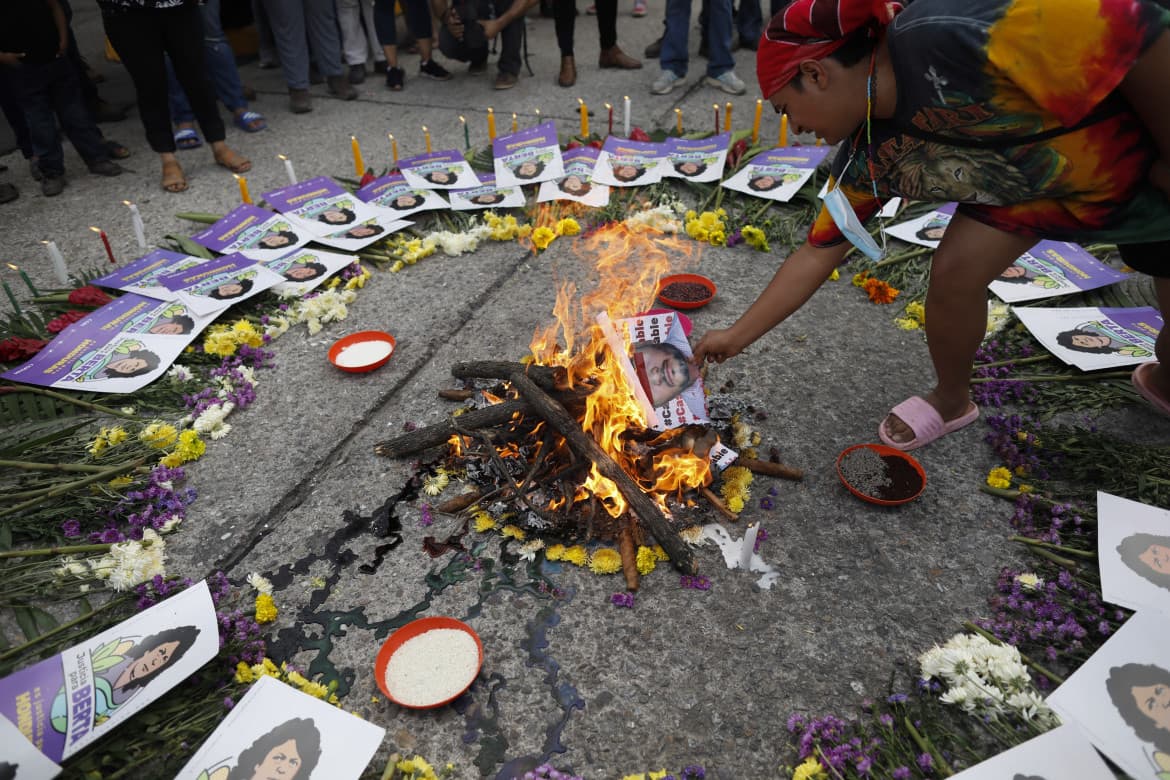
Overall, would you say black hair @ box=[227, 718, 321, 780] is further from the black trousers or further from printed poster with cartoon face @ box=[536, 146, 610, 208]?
the black trousers

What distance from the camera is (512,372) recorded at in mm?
2637

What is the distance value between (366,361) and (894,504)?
84.4 inches

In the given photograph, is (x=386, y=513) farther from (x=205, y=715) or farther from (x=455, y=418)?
(x=205, y=715)

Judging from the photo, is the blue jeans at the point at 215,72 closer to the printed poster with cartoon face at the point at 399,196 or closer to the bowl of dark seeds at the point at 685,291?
the printed poster with cartoon face at the point at 399,196

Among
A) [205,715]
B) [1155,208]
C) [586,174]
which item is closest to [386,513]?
[205,715]

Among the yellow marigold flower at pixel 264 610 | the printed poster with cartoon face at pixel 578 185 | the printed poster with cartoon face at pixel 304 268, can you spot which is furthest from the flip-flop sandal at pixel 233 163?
the yellow marigold flower at pixel 264 610

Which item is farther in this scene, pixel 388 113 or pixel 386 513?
pixel 388 113

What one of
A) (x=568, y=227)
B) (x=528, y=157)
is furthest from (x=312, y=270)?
(x=528, y=157)

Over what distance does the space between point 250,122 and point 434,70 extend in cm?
175

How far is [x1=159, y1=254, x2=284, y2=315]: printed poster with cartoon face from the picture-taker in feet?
11.2

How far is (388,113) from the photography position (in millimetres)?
5840

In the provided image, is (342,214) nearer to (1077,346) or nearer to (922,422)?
(922,422)

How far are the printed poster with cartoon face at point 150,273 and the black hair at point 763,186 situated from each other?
304 cm

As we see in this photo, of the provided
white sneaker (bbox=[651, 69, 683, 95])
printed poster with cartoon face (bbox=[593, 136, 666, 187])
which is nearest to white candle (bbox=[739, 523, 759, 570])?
printed poster with cartoon face (bbox=[593, 136, 666, 187])
